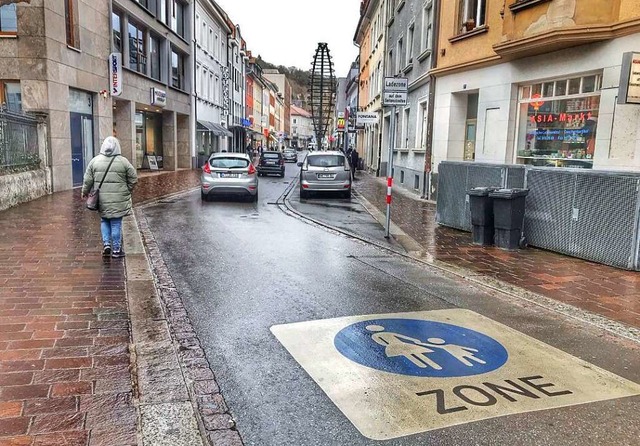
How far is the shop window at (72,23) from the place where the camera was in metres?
17.5

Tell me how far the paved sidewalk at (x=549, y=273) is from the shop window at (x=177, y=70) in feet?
81.6

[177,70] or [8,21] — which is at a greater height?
[177,70]

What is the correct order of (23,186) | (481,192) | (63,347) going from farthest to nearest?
1. (23,186)
2. (481,192)
3. (63,347)

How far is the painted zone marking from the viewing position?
348cm

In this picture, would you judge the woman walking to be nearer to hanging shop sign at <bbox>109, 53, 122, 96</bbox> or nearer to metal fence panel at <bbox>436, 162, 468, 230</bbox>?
metal fence panel at <bbox>436, 162, 468, 230</bbox>

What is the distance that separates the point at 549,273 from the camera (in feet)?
24.9

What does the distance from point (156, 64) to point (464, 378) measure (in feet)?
94.8

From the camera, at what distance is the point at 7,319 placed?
15.9ft

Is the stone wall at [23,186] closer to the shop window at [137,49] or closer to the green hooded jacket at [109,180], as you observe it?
the green hooded jacket at [109,180]

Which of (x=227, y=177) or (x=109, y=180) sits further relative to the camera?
(x=227, y=177)

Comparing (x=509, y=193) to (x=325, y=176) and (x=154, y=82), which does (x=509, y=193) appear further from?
(x=154, y=82)

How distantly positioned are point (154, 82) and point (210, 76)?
1475cm

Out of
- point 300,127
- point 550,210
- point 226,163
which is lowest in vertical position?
point 550,210

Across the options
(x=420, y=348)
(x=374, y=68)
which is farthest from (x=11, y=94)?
(x=374, y=68)
